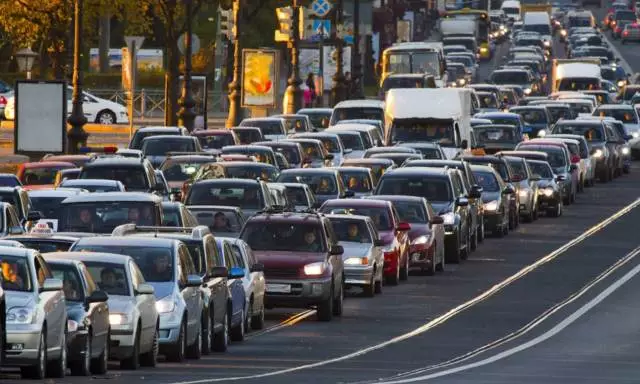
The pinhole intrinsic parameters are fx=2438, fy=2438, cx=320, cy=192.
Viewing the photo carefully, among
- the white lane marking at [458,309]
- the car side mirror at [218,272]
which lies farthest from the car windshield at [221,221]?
the car side mirror at [218,272]

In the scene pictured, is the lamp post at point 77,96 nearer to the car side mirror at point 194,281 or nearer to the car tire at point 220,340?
the car tire at point 220,340

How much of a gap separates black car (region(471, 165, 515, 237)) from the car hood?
29210 millimetres

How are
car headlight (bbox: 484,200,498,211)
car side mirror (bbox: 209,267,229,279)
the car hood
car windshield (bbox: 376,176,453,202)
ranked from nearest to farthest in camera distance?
1. the car hood
2. car side mirror (bbox: 209,267,229,279)
3. car windshield (bbox: 376,176,453,202)
4. car headlight (bbox: 484,200,498,211)

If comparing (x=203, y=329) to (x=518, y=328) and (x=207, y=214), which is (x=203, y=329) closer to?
(x=518, y=328)

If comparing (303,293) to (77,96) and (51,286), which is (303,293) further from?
(77,96)

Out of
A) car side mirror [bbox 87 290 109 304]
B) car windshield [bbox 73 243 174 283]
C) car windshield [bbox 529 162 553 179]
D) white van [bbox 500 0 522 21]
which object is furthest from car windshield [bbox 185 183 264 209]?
white van [bbox 500 0 522 21]

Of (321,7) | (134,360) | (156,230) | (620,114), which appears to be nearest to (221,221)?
(156,230)

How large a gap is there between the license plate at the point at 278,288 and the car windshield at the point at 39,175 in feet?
41.1

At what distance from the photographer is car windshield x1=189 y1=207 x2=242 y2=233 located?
3781 centimetres

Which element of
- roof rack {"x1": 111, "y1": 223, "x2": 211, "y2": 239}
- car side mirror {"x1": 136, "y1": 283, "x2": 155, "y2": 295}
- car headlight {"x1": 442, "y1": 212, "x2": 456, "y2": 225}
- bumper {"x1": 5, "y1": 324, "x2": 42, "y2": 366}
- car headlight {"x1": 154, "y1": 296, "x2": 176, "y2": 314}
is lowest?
car headlight {"x1": 442, "y1": 212, "x2": 456, "y2": 225}

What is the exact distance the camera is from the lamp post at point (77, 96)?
54.2m

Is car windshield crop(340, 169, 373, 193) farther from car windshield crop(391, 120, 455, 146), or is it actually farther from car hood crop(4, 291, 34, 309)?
car hood crop(4, 291, 34, 309)

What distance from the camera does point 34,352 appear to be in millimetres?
22891

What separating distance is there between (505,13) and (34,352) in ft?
559
